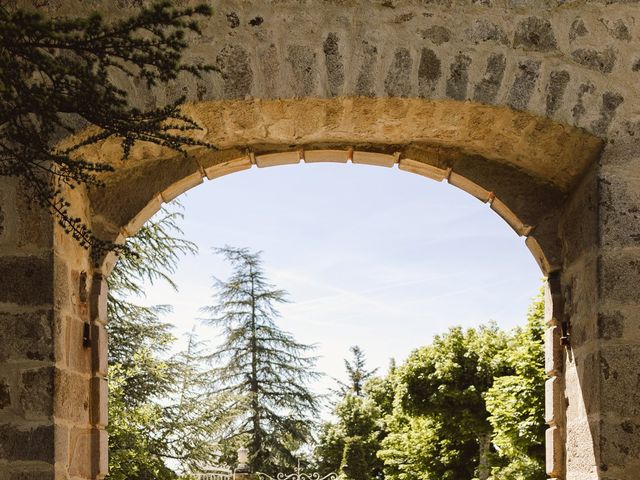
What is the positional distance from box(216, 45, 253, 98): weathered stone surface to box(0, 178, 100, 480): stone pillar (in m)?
0.80

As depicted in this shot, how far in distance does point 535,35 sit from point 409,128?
0.59m

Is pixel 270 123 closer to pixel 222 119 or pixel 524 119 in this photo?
pixel 222 119

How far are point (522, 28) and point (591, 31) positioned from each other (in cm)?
26

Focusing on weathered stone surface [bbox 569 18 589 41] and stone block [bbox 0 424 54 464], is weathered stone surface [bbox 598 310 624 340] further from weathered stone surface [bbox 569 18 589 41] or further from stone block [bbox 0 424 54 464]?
stone block [bbox 0 424 54 464]

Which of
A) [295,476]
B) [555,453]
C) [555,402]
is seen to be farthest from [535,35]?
[295,476]

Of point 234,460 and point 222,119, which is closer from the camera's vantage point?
point 222,119

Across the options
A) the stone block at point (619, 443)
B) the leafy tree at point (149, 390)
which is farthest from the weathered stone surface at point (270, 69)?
the leafy tree at point (149, 390)

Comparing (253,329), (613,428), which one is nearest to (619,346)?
(613,428)

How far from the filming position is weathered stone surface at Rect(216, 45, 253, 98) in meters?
3.31

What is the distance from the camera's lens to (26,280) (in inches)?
128

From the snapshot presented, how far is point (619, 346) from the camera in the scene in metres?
3.27

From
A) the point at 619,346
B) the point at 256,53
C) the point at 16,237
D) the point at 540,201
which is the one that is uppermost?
the point at 256,53

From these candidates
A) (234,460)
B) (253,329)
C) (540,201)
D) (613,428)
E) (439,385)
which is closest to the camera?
(613,428)

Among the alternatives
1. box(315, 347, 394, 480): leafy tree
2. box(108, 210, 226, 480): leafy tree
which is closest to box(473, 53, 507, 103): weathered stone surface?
box(108, 210, 226, 480): leafy tree
